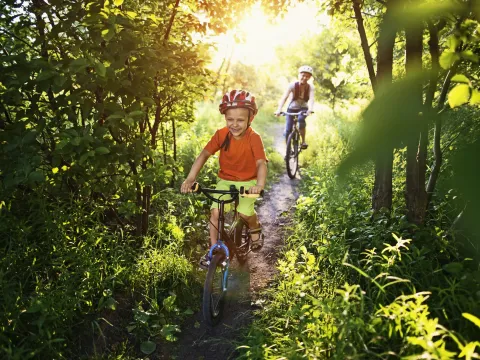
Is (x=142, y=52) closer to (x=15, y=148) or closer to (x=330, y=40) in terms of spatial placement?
(x=15, y=148)

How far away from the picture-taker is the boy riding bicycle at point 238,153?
3652mm

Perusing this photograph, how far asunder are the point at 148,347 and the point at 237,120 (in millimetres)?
2337

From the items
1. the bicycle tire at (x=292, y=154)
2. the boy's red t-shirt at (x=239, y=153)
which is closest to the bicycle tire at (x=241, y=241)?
the boy's red t-shirt at (x=239, y=153)

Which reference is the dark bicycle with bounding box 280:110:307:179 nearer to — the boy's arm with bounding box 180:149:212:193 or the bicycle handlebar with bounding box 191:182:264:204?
the boy's arm with bounding box 180:149:212:193

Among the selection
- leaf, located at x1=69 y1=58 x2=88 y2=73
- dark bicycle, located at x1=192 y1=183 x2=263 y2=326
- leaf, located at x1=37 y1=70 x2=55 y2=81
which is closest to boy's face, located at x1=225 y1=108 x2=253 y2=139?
dark bicycle, located at x1=192 y1=183 x2=263 y2=326

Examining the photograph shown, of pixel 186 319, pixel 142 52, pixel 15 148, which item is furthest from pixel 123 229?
pixel 142 52

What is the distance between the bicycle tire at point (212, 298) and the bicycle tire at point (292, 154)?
436cm

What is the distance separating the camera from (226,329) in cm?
330

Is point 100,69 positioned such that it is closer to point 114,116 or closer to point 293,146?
point 114,116

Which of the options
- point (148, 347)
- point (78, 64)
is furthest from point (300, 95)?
point (148, 347)

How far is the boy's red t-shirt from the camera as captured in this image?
384 centimetres

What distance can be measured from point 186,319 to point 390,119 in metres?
3.26

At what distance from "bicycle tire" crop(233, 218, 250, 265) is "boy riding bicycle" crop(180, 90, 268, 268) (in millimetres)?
137

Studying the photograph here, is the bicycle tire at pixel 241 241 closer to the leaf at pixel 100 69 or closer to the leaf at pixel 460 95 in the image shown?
the leaf at pixel 100 69
